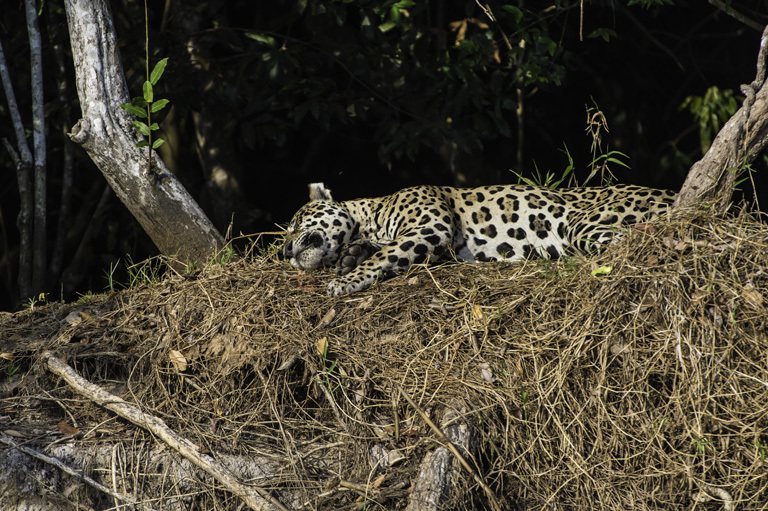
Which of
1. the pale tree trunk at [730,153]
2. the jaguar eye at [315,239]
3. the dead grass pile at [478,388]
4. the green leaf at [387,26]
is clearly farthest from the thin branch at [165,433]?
the green leaf at [387,26]

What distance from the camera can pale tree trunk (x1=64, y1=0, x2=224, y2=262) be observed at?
199 inches

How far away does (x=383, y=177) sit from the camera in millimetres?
9539

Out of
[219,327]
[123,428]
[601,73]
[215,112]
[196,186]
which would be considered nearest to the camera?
[123,428]

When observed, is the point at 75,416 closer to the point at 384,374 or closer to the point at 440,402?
the point at 384,374

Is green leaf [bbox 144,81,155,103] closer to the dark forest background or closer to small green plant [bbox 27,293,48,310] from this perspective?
the dark forest background


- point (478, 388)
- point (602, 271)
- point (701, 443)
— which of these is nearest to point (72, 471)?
point (478, 388)

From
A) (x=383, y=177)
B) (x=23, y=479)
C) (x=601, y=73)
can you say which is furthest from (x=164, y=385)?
(x=601, y=73)

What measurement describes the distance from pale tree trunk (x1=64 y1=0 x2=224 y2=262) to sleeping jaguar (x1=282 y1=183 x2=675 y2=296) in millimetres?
695

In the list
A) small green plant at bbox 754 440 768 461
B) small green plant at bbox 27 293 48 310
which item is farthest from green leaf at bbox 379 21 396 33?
small green plant at bbox 754 440 768 461

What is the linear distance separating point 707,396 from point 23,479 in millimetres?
3080

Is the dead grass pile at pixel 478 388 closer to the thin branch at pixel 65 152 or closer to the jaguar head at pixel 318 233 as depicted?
the jaguar head at pixel 318 233

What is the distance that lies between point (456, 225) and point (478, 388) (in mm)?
1899

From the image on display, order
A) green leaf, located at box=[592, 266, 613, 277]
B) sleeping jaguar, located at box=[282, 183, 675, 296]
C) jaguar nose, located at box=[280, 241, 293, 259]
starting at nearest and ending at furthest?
green leaf, located at box=[592, 266, 613, 277]
sleeping jaguar, located at box=[282, 183, 675, 296]
jaguar nose, located at box=[280, 241, 293, 259]

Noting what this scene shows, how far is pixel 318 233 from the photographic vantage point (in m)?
5.33
